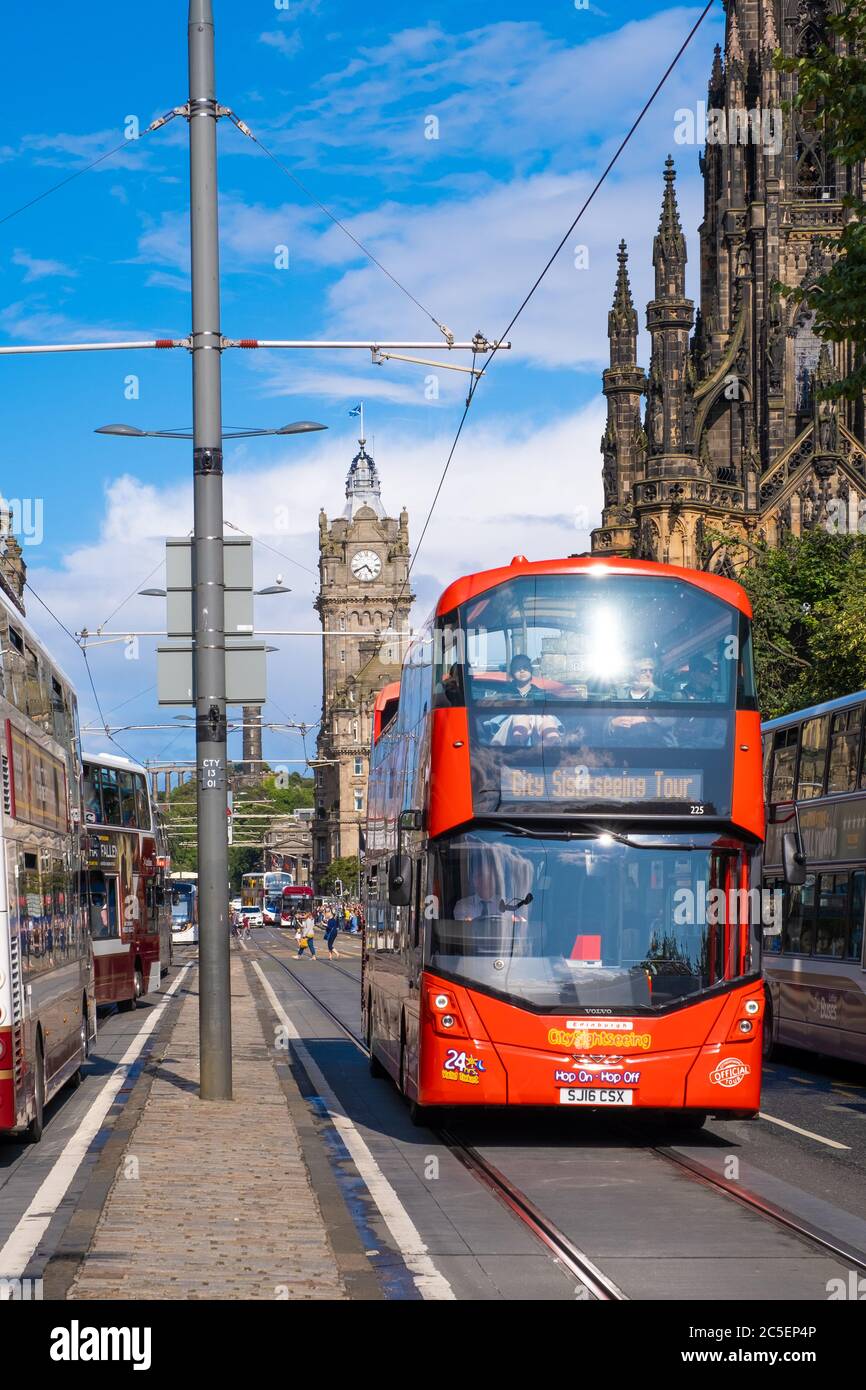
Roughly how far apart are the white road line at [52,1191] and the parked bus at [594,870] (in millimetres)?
2773

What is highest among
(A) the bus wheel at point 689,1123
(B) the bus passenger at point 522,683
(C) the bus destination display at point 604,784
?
(B) the bus passenger at point 522,683

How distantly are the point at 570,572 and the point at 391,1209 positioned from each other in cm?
574

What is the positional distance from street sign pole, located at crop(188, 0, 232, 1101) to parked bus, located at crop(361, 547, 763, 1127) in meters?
2.95

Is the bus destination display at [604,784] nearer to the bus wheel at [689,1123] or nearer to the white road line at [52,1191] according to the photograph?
the bus wheel at [689,1123]

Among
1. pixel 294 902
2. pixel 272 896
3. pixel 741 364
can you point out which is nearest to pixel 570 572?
pixel 741 364

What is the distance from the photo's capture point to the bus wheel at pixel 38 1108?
50.9ft

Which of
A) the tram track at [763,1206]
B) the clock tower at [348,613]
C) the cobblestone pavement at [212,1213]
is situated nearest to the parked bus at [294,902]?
the clock tower at [348,613]

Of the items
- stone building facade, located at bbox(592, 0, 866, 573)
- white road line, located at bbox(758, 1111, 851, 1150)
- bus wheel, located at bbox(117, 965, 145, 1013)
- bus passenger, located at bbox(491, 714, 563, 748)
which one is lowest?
bus wheel, located at bbox(117, 965, 145, 1013)

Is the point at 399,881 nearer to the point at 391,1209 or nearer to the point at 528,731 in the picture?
the point at 528,731

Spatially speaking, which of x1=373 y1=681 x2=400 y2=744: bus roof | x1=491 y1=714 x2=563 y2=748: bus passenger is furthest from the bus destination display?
x1=373 y1=681 x2=400 y2=744: bus roof

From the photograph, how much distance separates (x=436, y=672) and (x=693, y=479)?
5452 centimetres

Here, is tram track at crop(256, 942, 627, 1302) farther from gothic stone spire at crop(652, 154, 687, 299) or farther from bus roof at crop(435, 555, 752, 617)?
gothic stone spire at crop(652, 154, 687, 299)

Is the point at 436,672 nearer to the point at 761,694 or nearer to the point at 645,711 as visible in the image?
the point at 645,711

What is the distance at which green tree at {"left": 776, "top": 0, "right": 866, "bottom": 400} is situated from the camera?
58.1 ft
